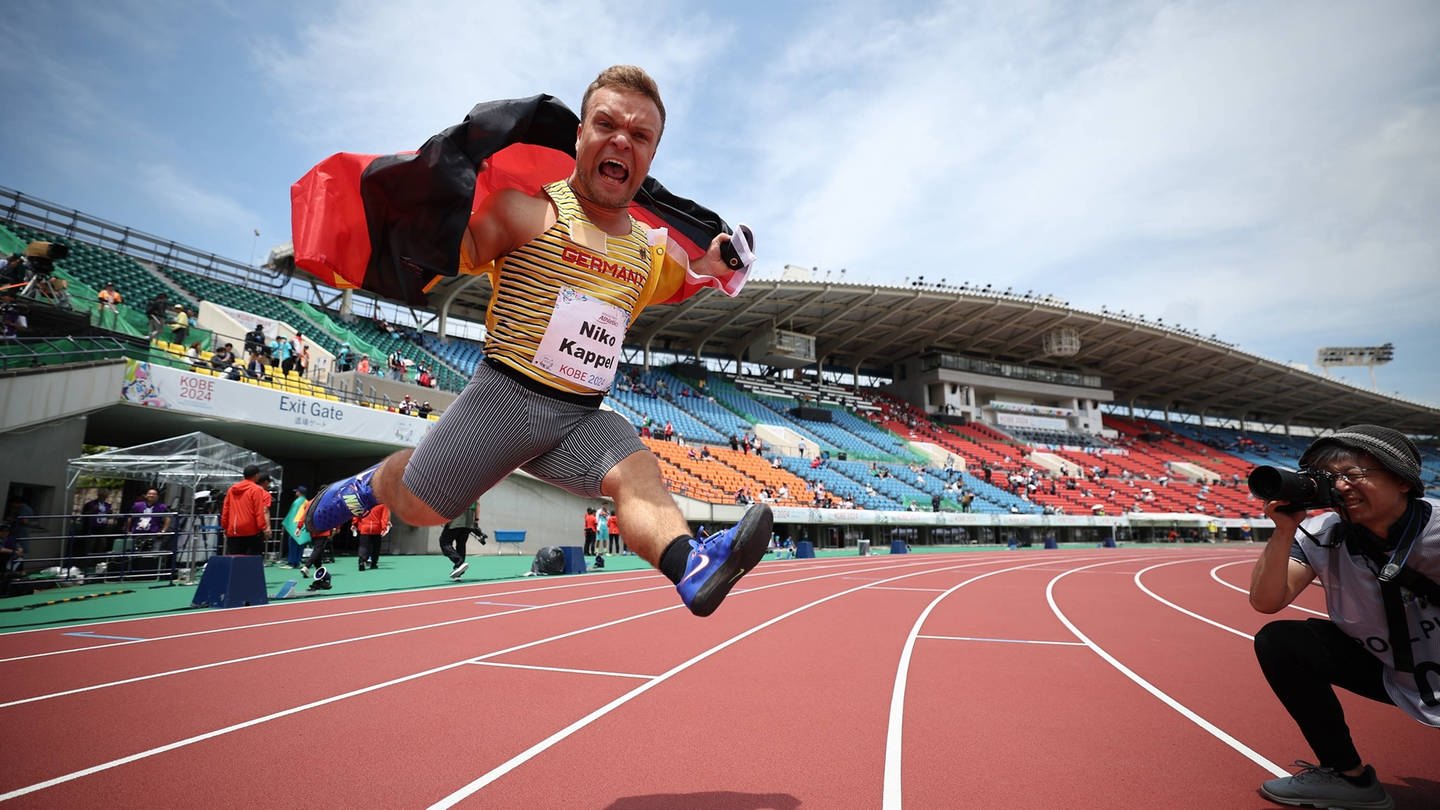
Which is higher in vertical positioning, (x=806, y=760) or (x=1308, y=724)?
(x=1308, y=724)

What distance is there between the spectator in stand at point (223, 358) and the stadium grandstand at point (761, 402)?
0.12m

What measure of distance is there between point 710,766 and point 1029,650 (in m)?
4.19

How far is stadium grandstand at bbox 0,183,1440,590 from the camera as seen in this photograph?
11.7 meters

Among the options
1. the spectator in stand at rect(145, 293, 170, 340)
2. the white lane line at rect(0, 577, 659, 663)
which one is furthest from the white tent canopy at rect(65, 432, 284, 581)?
the white lane line at rect(0, 577, 659, 663)

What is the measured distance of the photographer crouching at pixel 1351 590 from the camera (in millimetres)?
2428

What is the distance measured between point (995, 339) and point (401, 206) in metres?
46.2

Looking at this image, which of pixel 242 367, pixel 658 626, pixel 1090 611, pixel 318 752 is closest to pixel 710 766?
pixel 318 752

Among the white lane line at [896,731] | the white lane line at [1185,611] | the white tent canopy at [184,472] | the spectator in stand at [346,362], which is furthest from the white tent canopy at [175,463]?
the white lane line at [1185,611]

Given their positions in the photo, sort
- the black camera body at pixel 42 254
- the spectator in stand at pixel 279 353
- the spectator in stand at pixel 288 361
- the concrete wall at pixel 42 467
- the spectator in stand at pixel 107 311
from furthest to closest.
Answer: the spectator in stand at pixel 279 353
the spectator in stand at pixel 288 361
the spectator in stand at pixel 107 311
the black camera body at pixel 42 254
the concrete wall at pixel 42 467

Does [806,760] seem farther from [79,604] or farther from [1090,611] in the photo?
[79,604]

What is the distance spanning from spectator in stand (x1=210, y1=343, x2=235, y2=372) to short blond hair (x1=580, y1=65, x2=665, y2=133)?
1401 centimetres

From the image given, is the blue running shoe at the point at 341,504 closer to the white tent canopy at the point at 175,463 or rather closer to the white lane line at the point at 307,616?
the white lane line at the point at 307,616

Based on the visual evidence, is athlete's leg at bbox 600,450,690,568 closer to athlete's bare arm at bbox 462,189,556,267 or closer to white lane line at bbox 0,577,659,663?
athlete's bare arm at bbox 462,189,556,267

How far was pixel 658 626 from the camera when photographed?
7.02 metres
